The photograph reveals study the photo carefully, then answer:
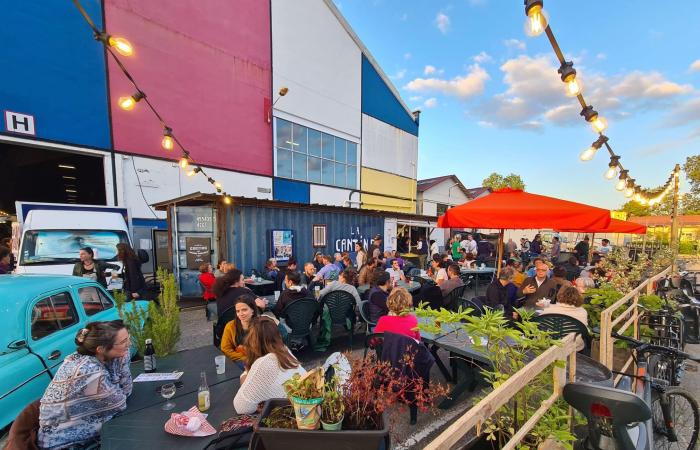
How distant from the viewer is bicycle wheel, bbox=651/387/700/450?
252 centimetres

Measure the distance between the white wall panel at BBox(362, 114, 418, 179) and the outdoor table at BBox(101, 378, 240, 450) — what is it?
55.0 ft

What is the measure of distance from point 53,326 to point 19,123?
867 centimetres

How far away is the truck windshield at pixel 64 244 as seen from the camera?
612 cm

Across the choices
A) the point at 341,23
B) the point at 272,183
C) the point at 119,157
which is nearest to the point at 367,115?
the point at 341,23

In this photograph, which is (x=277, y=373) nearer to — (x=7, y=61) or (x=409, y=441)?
(x=409, y=441)

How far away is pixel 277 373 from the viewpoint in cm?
213

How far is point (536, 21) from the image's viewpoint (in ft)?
9.02

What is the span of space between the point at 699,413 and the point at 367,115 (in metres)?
18.3

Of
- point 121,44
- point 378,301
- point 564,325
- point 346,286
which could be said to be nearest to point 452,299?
point 378,301

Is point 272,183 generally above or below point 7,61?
below

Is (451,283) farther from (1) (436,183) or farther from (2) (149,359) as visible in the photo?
(1) (436,183)

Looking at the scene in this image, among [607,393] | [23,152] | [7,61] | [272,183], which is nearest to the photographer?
[607,393]

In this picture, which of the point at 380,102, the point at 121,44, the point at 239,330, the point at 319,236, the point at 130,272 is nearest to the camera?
the point at 239,330

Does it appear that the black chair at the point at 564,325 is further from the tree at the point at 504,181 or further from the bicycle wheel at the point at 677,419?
the tree at the point at 504,181
